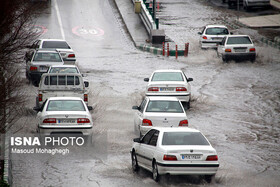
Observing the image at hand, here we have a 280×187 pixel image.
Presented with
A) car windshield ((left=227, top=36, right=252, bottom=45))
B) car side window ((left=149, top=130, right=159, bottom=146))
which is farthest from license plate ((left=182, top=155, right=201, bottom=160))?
car windshield ((left=227, top=36, right=252, bottom=45))

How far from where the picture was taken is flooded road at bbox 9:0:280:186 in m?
14.9

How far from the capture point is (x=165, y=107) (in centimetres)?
1931

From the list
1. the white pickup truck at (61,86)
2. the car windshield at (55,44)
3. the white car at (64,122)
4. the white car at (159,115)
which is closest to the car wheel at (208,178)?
the white car at (64,122)

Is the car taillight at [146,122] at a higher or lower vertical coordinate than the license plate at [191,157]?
lower

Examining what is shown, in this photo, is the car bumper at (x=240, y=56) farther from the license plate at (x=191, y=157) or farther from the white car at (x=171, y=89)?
the license plate at (x=191, y=157)

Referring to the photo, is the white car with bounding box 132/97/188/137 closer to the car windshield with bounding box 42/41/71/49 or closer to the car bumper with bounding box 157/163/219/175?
the car bumper with bounding box 157/163/219/175

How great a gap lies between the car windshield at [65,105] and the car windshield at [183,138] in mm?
4684

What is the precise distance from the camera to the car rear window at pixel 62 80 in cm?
2270

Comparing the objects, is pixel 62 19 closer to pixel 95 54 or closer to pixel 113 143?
pixel 95 54

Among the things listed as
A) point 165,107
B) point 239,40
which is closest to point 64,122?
point 165,107

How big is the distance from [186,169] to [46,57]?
17267 mm

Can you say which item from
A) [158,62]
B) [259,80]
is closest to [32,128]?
[259,80]

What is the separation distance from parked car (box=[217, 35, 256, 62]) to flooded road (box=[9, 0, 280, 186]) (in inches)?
19.7

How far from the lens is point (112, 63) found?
36.5 metres
